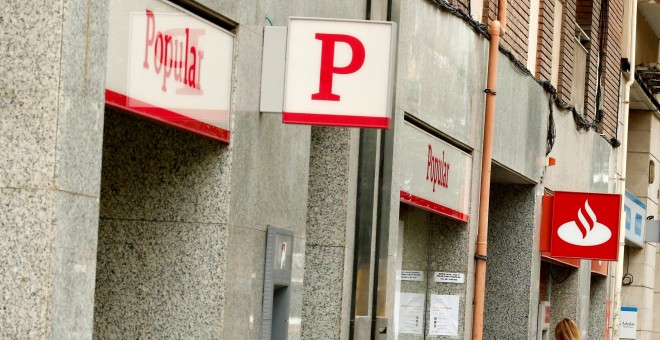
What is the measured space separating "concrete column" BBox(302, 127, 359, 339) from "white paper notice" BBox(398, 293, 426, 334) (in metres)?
3.62

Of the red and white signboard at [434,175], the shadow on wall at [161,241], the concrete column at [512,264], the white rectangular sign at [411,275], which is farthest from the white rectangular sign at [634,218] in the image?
the shadow on wall at [161,241]

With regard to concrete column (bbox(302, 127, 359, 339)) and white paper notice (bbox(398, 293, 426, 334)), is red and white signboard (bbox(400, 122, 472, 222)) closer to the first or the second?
white paper notice (bbox(398, 293, 426, 334))

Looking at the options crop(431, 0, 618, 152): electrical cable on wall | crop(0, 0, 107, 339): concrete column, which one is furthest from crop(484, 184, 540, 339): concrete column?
crop(0, 0, 107, 339): concrete column

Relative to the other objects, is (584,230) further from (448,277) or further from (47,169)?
(47,169)

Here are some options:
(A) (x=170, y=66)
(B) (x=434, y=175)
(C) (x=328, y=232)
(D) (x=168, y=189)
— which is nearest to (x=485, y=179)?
(B) (x=434, y=175)

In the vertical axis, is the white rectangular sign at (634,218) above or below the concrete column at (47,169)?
above

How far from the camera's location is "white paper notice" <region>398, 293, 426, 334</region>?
47.3 feet

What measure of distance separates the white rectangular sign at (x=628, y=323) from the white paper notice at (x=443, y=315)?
10439 mm

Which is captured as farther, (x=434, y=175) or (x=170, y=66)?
(x=434, y=175)

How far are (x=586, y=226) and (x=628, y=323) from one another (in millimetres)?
7583

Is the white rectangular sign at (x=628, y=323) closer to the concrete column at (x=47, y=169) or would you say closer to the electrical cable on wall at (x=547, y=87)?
the electrical cable on wall at (x=547, y=87)

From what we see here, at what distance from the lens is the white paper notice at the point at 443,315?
14.8 meters

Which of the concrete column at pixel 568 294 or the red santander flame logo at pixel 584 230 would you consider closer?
→ the red santander flame logo at pixel 584 230

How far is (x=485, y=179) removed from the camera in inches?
581
